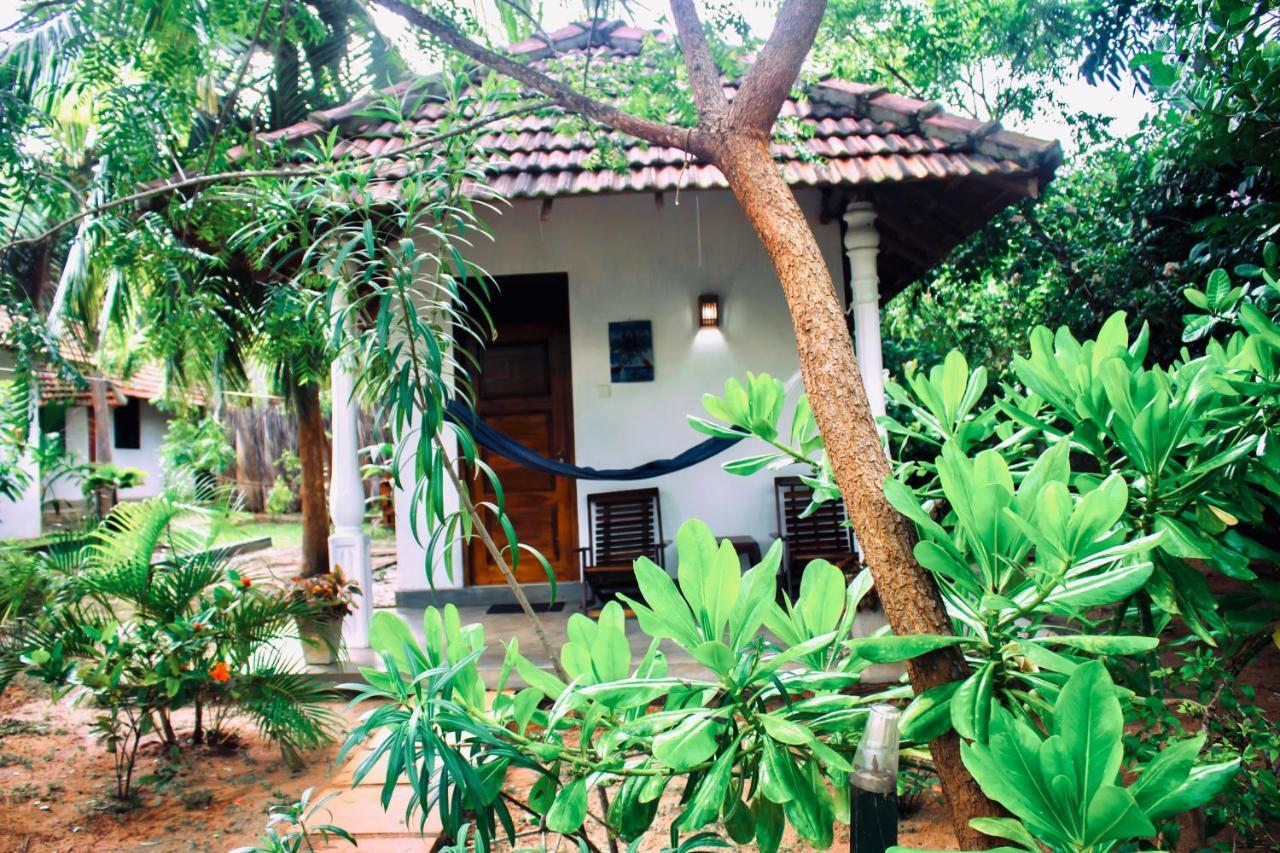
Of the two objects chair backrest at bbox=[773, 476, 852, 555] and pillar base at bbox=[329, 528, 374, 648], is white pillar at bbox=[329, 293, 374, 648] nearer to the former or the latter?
pillar base at bbox=[329, 528, 374, 648]

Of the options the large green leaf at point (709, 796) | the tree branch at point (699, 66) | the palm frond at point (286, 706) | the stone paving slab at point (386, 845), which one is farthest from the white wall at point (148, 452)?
the large green leaf at point (709, 796)

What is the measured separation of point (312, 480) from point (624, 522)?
4168mm

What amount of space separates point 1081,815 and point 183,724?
4.44 m

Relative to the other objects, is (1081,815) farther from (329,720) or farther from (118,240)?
(118,240)

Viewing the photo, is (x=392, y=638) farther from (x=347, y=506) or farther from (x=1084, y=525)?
(x=347, y=506)

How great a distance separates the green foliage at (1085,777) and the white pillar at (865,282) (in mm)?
3998

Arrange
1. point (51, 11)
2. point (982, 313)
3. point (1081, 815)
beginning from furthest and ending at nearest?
point (982, 313) < point (51, 11) < point (1081, 815)

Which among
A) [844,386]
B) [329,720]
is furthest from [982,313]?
[844,386]

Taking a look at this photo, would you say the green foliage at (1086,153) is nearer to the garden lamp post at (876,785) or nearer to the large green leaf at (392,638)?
the garden lamp post at (876,785)

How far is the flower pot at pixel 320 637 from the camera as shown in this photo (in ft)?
12.3

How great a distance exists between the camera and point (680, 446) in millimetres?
5734

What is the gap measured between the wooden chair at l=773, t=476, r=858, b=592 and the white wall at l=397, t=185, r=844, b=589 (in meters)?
0.15

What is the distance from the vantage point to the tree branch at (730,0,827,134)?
1603mm

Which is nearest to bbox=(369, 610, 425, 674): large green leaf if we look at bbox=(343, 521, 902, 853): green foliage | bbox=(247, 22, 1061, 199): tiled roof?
bbox=(343, 521, 902, 853): green foliage
